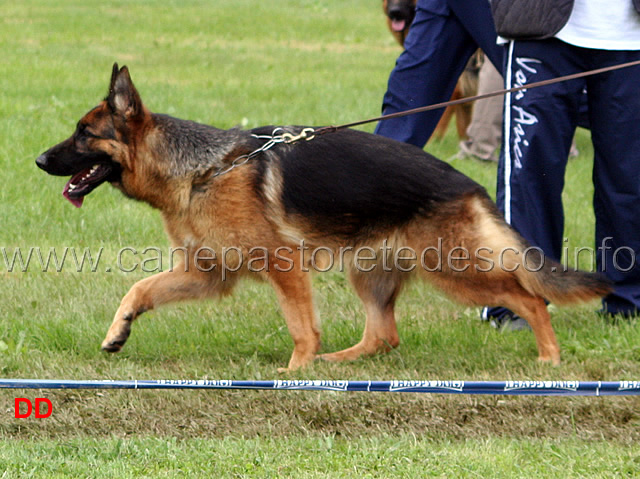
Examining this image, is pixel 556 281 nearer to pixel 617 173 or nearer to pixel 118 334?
pixel 617 173

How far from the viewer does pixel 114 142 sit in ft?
14.2

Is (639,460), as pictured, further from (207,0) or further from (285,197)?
(207,0)

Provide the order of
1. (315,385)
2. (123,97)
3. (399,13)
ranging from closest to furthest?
(315,385) → (123,97) → (399,13)

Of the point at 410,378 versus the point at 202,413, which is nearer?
the point at 202,413

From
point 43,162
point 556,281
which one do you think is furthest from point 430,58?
point 43,162

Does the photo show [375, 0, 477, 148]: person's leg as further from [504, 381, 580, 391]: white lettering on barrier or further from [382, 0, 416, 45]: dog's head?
[382, 0, 416, 45]: dog's head

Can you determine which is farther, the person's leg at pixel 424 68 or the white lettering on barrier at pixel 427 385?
the person's leg at pixel 424 68

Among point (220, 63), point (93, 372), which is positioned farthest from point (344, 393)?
point (220, 63)

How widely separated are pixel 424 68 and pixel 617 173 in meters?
1.31

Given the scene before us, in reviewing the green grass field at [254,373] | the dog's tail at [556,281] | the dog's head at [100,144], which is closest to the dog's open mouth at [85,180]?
the dog's head at [100,144]

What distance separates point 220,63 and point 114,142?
10408 millimetres

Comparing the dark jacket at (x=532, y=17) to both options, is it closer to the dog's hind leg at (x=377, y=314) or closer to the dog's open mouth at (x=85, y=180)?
the dog's hind leg at (x=377, y=314)

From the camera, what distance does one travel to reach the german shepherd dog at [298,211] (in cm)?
434

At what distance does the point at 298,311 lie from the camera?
14.8 ft
